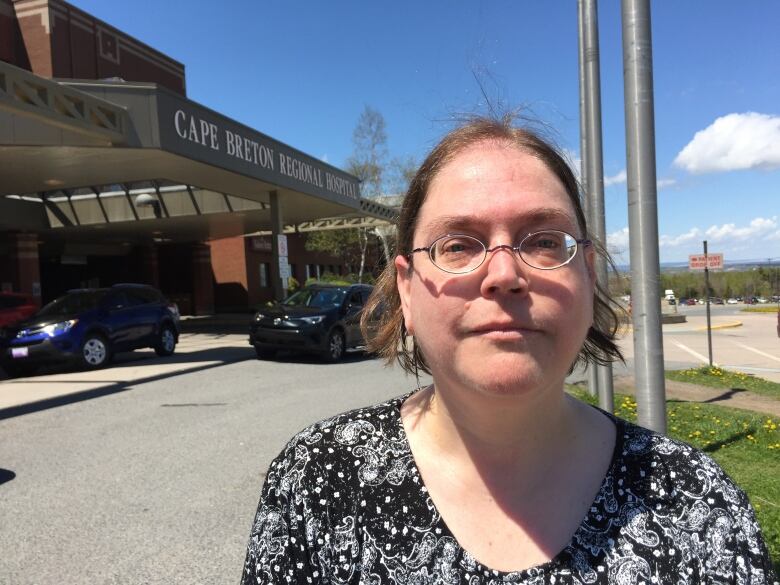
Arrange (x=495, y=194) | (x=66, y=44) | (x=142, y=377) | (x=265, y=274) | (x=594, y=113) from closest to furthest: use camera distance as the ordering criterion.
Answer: (x=495, y=194), (x=594, y=113), (x=142, y=377), (x=66, y=44), (x=265, y=274)

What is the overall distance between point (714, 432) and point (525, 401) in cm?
562

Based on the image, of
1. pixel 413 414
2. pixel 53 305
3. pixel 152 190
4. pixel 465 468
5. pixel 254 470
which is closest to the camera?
pixel 465 468

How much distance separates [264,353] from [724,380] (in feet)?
30.0

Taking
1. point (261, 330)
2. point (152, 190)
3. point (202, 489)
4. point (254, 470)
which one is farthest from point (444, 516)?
point (152, 190)

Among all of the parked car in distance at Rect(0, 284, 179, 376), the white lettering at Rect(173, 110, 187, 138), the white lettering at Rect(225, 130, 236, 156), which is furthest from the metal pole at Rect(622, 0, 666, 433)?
the white lettering at Rect(225, 130, 236, 156)

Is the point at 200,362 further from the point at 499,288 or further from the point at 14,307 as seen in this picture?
the point at 499,288

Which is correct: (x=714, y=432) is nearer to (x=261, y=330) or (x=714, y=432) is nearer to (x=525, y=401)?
(x=525, y=401)

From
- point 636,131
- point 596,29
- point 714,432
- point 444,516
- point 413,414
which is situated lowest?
point 714,432

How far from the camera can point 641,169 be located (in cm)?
333

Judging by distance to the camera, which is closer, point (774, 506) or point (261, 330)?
point (774, 506)

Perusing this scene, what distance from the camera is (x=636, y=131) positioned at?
3.33 m

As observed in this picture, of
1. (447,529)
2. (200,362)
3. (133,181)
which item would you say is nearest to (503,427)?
(447,529)

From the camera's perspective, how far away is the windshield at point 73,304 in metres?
12.3

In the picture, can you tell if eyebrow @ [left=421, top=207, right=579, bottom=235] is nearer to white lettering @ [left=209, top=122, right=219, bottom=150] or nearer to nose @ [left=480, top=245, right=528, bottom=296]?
nose @ [left=480, top=245, right=528, bottom=296]
